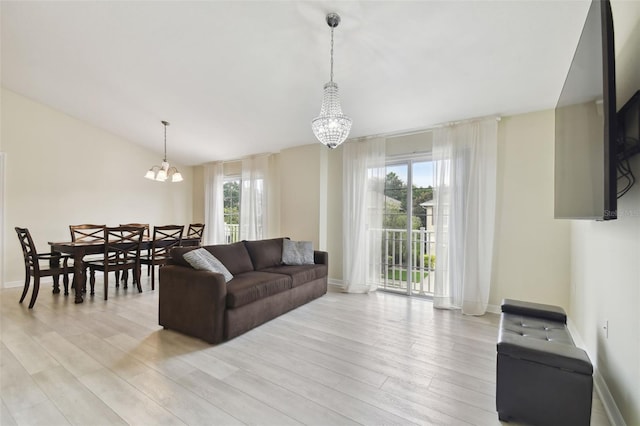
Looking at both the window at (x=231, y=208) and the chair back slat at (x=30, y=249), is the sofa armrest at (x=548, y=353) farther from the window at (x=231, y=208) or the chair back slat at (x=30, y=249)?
the window at (x=231, y=208)

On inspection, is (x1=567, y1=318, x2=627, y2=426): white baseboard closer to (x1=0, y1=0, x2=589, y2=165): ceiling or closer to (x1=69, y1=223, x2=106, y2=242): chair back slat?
(x1=0, y1=0, x2=589, y2=165): ceiling

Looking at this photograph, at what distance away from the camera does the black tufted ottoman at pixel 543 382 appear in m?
1.51

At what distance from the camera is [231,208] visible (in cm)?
659

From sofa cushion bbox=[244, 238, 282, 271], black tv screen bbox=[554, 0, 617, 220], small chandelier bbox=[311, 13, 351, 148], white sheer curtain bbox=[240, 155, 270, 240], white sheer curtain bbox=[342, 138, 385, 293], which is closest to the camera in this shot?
black tv screen bbox=[554, 0, 617, 220]

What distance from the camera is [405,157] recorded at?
4.40m

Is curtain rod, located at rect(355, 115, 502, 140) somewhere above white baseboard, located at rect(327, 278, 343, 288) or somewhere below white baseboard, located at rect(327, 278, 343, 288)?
above

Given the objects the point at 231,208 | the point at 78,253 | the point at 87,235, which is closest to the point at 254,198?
the point at 231,208

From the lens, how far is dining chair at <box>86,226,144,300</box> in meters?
3.96

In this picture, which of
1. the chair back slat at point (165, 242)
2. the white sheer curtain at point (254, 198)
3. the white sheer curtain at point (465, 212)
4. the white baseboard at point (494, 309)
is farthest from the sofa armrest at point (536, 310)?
the chair back slat at point (165, 242)

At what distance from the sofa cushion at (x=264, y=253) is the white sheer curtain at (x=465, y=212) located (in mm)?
2292

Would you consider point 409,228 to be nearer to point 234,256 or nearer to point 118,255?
point 234,256

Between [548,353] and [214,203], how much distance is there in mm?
6346

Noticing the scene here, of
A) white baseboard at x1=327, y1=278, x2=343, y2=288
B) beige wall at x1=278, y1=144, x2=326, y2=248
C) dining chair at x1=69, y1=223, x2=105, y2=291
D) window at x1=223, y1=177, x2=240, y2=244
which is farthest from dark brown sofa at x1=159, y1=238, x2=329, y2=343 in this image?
window at x1=223, y1=177, x2=240, y2=244

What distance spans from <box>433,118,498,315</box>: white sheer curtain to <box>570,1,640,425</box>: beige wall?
1264mm
